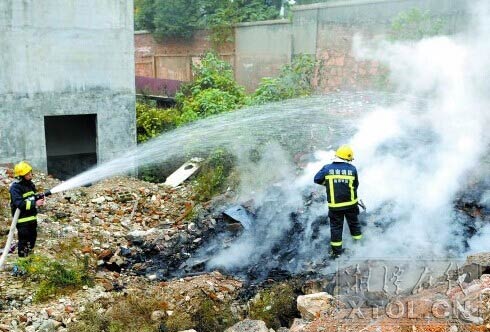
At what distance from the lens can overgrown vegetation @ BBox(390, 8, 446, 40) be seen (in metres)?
9.57

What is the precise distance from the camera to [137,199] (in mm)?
9797

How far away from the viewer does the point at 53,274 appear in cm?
609

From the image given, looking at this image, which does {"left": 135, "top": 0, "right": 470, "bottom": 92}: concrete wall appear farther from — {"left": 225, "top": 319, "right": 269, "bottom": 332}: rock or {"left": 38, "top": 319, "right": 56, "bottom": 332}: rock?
{"left": 38, "top": 319, "right": 56, "bottom": 332}: rock

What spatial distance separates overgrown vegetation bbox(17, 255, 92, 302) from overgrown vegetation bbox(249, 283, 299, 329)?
7.17 ft

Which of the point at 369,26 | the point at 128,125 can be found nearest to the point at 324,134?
the point at 369,26

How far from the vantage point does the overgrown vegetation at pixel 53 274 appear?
5.96 meters

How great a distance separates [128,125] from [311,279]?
671cm

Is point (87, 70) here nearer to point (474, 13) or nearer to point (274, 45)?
point (274, 45)

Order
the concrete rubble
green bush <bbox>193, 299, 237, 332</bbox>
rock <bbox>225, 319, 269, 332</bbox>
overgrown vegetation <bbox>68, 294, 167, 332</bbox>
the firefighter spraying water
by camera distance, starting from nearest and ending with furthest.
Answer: the concrete rubble → rock <bbox>225, 319, 269, 332</bbox> → overgrown vegetation <bbox>68, 294, 167, 332</bbox> → green bush <bbox>193, 299, 237, 332</bbox> → the firefighter spraying water

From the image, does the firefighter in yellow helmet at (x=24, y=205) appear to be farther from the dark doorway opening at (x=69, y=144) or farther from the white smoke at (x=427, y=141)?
the dark doorway opening at (x=69, y=144)

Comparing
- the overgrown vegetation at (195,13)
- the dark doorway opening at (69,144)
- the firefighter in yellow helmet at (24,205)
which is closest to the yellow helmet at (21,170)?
the firefighter in yellow helmet at (24,205)

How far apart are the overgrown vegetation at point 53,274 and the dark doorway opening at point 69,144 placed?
5697 millimetres

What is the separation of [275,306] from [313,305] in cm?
61

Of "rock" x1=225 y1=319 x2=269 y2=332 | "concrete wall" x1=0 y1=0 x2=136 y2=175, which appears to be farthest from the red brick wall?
"rock" x1=225 y1=319 x2=269 y2=332
